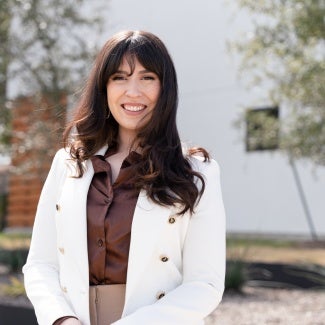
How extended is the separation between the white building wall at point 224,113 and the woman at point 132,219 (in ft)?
48.6

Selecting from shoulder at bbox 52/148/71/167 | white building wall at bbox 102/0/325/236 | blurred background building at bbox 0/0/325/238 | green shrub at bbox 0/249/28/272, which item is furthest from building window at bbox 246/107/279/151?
shoulder at bbox 52/148/71/167

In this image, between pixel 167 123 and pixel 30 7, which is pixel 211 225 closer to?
pixel 167 123

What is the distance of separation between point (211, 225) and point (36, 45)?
10.1m

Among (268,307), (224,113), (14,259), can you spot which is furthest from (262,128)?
(268,307)

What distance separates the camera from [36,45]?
12195 millimetres

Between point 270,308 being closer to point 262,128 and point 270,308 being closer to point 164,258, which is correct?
point 164,258

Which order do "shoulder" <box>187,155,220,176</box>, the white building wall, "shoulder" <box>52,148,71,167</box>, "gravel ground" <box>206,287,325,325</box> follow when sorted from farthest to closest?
the white building wall
"gravel ground" <box>206,287,325,325</box>
"shoulder" <box>52,148,71,167</box>
"shoulder" <box>187,155,220,176</box>

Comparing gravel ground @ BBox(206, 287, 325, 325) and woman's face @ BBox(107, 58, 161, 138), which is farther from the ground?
woman's face @ BBox(107, 58, 161, 138)

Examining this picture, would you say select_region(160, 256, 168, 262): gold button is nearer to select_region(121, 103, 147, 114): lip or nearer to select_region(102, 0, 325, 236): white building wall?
select_region(121, 103, 147, 114): lip

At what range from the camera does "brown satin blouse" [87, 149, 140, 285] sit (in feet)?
8.36

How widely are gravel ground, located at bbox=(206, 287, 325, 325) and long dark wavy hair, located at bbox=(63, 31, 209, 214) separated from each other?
4531mm

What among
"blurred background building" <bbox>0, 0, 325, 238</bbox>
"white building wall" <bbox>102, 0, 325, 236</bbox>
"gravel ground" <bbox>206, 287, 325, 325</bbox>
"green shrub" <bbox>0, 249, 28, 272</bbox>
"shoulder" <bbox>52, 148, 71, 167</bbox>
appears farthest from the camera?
"white building wall" <bbox>102, 0, 325, 236</bbox>

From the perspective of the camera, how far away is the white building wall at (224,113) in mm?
17906

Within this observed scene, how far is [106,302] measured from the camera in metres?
2.56
